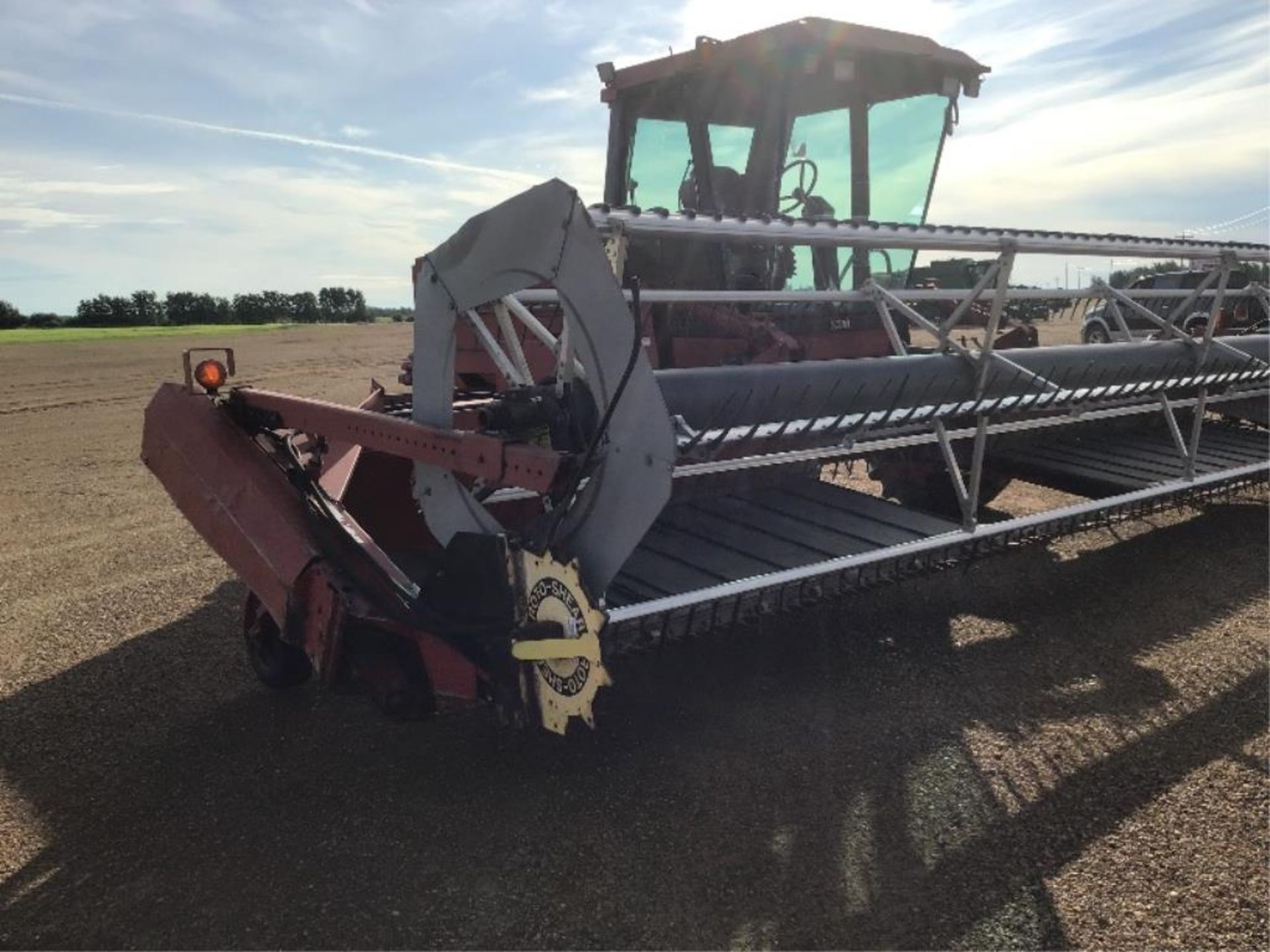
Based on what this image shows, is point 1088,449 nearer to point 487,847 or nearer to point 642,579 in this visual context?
point 642,579

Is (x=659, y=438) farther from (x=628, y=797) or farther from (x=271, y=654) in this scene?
(x=271, y=654)

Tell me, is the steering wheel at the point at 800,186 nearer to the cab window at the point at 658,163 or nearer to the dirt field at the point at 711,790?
the cab window at the point at 658,163

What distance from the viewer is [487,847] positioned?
7.86 ft

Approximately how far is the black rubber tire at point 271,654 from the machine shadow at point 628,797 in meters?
0.07

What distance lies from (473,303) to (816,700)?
1.73 metres

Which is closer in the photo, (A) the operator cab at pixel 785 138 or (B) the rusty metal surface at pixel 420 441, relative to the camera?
(B) the rusty metal surface at pixel 420 441

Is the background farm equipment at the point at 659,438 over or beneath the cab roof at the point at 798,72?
beneath

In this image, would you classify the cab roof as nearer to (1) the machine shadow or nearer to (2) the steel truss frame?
(2) the steel truss frame

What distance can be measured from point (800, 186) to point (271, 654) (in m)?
3.48

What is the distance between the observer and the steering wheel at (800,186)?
4.95 m

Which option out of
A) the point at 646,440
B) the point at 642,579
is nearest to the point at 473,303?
the point at 646,440

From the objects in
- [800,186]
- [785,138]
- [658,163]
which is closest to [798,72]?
[785,138]

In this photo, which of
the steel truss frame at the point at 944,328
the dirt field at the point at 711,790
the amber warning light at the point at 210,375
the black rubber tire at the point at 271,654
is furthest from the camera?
the black rubber tire at the point at 271,654

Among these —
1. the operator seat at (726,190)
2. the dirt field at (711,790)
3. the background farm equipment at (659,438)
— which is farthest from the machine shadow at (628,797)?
the operator seat at (726,190)
